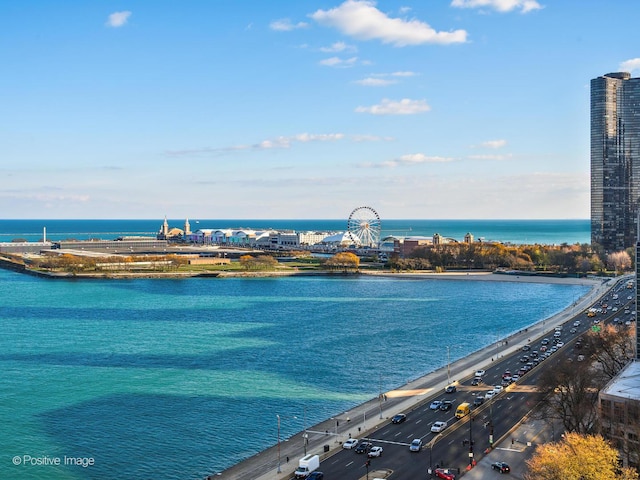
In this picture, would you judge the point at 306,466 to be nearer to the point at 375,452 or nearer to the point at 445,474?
the point at 375,452

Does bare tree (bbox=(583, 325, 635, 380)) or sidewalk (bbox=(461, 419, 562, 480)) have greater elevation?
bare tree (bbox=(583, 325, 635, 380))

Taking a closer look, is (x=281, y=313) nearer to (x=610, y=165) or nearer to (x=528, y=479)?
(x=528, y=479)

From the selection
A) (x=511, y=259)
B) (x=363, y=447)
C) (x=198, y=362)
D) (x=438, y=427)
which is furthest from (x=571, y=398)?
(x=511, y=259)

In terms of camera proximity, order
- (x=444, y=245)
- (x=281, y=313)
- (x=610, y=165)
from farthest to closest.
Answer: (x=610, y=165), (x=444, y=245), (x=281, y=313)

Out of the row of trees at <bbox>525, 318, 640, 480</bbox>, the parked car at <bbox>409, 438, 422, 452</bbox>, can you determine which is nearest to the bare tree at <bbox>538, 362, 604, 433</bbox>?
the row of trees at <bbox>525, 318, 640, 480</bbox>

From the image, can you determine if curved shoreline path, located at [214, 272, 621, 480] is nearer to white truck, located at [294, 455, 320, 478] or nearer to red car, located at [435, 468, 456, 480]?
white truck, located at [294, 455, 320, 478]

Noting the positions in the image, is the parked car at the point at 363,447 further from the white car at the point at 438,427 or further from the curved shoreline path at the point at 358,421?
the white car at the point at 438,427

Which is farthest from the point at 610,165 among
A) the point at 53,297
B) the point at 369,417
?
the point at 369,417
